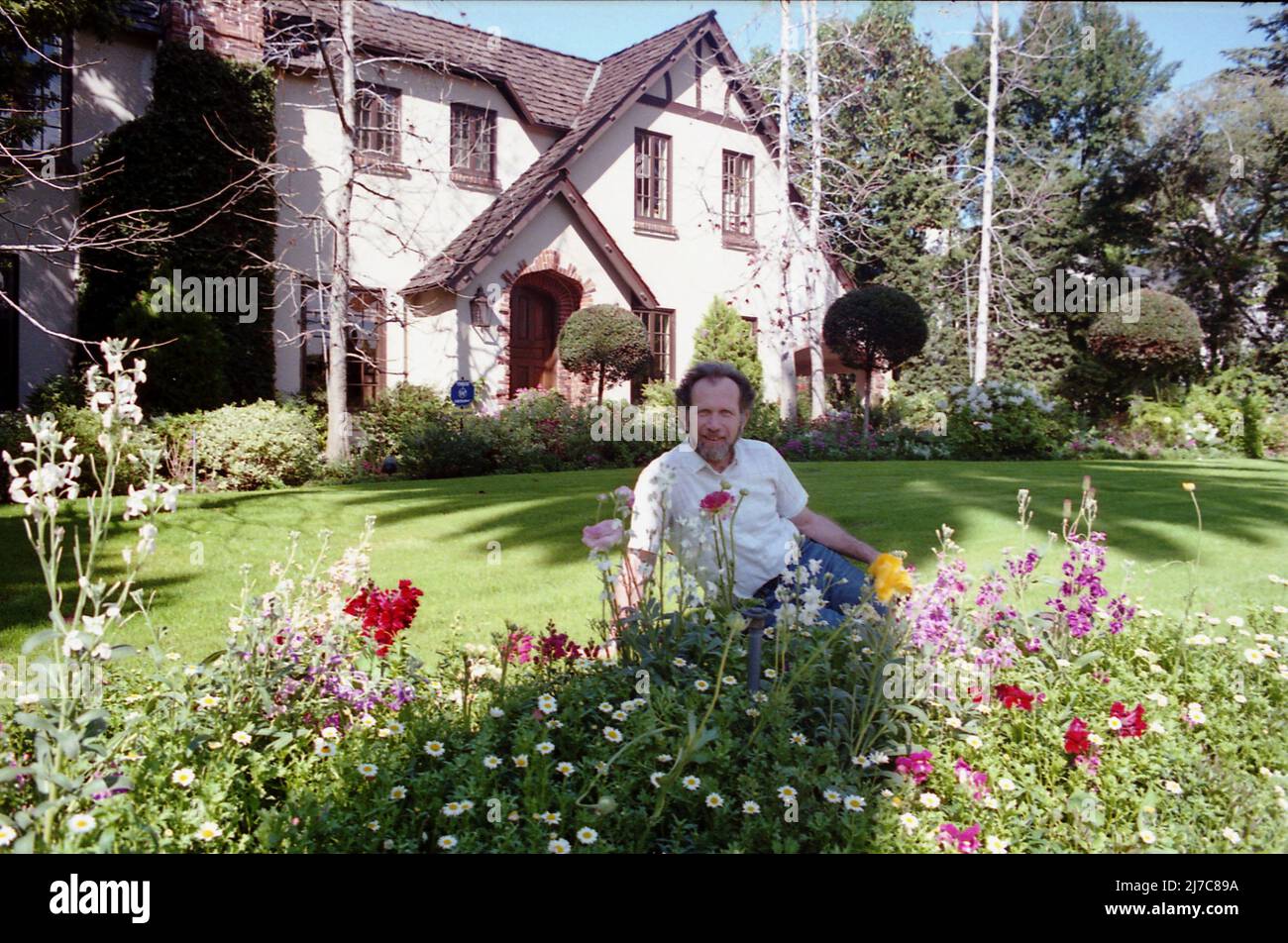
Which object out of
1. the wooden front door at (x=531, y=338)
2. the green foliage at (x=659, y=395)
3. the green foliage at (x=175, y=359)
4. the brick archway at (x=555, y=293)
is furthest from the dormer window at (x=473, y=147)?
the green foliage at (x=175, y=359)

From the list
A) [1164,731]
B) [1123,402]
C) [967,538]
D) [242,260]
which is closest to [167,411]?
[242,260]

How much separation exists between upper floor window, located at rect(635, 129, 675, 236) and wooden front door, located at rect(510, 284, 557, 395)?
9.34 feet

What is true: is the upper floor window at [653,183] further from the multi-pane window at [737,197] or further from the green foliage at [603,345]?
the green foliage at [603,345]

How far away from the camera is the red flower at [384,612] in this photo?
3.00 m

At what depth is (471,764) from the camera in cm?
221

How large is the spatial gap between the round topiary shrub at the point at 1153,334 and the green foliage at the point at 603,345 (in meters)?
10.5

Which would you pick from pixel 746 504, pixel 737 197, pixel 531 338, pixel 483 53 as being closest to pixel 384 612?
pixel 746 504

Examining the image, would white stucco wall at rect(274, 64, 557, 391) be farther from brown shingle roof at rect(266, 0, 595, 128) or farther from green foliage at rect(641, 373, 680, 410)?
green foliage at rect(641, 373, 680, 410)

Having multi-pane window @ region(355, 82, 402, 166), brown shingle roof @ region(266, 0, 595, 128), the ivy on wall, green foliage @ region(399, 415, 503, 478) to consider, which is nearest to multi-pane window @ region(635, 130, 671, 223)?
brown shingle roof @ region(266, 0, 595, 128)

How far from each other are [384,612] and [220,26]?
13726 millimetres

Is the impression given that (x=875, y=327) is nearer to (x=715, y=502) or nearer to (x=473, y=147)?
(x=473, y=147)

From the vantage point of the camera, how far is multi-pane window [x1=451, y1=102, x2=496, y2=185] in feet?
54.1

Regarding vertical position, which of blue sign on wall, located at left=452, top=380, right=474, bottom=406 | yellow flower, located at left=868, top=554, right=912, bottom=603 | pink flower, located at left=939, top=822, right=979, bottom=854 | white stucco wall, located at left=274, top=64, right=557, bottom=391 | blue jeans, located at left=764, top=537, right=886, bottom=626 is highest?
white stucco wall, located at left=274, top=64, right=557, bottom=391
